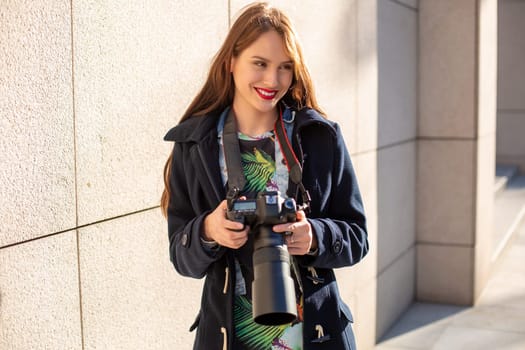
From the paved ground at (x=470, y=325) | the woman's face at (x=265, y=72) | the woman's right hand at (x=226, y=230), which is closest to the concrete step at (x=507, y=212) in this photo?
the paved ground at (x=470, y=325)

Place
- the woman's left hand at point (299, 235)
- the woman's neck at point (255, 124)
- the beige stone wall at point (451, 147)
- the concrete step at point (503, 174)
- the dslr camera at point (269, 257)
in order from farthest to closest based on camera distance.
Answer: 1. the concrete step at point (503, 174)
2. the beige stone wall at point (451, 147)
3. the woman's neck at point (255, 124)
4. the woman's left hand at point (299, 235)
5. the dslr camera at point (269, 257)

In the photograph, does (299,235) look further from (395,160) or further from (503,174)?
(503,174)

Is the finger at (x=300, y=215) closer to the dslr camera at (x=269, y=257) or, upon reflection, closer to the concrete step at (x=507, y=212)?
the dslr camera at (x=269, y=257)

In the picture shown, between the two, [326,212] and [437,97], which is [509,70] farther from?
[326,212]

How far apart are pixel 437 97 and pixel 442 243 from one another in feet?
3.50

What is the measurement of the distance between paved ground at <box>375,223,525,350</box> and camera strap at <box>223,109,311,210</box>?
11.2 feet

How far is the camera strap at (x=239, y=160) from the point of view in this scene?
2.19m

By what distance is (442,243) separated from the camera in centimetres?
648

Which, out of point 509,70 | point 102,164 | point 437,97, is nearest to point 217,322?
point 102,164

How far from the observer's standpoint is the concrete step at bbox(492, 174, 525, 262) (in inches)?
322

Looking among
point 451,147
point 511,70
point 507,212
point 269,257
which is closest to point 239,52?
point 269,257

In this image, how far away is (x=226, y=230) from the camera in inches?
80.4

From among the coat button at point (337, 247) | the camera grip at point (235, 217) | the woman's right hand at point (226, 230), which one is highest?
the camera grip at point (235, 217)

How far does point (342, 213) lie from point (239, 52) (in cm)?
50
